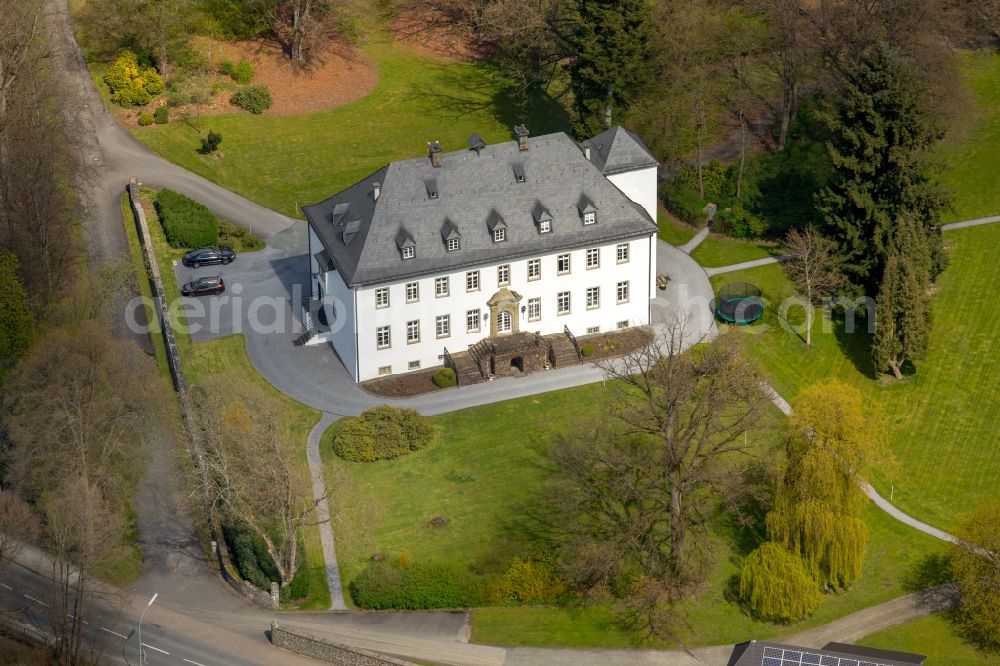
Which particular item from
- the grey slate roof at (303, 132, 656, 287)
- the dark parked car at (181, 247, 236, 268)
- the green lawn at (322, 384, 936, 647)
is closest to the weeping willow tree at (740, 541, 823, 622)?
the green lawn at (322, 384, 936, 647)

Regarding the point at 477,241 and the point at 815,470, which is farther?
the point at 477,241

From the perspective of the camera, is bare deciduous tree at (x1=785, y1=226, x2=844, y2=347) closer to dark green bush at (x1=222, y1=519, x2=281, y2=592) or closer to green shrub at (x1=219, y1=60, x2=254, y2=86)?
dark green bush at (x1=222, y1=519, x2=281, y2=592)

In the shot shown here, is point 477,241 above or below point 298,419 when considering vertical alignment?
above

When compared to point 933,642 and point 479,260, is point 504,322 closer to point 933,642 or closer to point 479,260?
point 479,260

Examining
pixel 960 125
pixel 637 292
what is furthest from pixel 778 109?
pixel 637 292

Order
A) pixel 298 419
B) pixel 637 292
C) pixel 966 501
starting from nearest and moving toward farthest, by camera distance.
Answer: pixel 966 501 → pixel 298 419 → pixel 637 292

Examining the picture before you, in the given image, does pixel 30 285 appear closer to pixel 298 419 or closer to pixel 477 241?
pixel 298 419
